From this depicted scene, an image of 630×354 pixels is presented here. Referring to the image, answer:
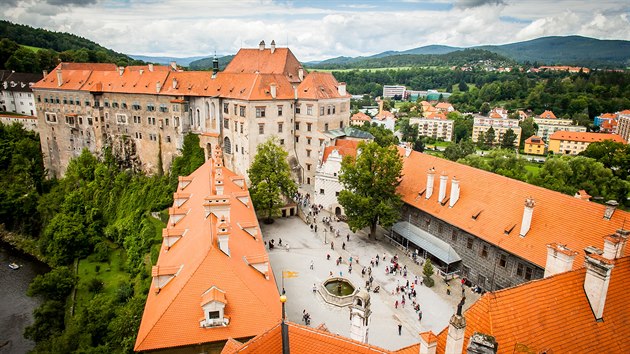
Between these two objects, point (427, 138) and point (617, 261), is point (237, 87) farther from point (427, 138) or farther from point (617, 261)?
point (427, 138)

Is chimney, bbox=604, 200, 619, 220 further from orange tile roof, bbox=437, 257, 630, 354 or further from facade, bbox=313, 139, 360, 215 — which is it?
facade, bbox=313, 139, 360, 215

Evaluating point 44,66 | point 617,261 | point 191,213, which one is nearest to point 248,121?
point 191,213

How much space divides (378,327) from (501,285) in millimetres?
10103

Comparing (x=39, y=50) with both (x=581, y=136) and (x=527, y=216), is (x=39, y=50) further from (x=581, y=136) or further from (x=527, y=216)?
(x=581, y=136)

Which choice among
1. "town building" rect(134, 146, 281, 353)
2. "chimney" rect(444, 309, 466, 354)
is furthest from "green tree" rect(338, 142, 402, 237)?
"chimney" rect(444, 309, 466, 354)

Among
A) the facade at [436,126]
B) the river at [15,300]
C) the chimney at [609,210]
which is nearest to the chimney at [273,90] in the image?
the river at [15,300]

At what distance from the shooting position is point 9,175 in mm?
66562

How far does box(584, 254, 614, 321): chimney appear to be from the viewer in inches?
559

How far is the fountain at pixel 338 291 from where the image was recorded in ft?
93.8

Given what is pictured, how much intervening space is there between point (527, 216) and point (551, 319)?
55.9 feet

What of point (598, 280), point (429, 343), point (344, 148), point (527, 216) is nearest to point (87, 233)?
point (344, 148)

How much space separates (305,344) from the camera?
41.3ft

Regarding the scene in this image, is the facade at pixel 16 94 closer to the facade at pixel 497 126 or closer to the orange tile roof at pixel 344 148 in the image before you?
the orange tile roof at pixel 344 148

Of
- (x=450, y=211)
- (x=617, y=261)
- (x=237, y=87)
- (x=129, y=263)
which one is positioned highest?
(x=237, y=87)
